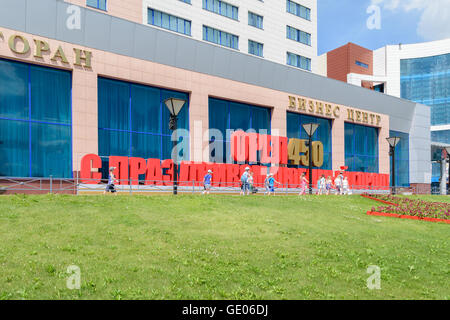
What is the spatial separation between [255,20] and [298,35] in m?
6.97

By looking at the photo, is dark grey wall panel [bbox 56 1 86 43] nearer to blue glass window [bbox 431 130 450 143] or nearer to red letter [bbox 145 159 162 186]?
red letter [bbox 145 159 162 186]

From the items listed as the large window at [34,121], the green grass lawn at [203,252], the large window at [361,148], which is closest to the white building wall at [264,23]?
the large window at [361,148]

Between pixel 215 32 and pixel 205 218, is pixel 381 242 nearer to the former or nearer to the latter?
pixel 205 218

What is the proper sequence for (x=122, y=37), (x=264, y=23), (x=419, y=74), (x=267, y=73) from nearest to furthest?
(x=122, y=37) < (x=267, y=73) < (x=264, y=23) < (x=419, y=74)

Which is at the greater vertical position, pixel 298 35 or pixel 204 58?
pixel 298 35

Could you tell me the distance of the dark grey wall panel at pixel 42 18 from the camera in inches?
828

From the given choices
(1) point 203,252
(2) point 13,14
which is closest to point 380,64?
(2) point 13,14

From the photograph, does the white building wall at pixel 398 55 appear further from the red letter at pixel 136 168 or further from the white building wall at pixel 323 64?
the red letter at pixel 136 168

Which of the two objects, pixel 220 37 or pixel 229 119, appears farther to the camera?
pixel 220 37

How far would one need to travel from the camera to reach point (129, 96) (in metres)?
25.3

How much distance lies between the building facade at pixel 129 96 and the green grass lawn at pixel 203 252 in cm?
850

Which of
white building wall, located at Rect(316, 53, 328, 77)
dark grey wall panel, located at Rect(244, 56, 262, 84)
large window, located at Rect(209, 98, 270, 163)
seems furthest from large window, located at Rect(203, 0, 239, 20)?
white building wall, located at Rect(316, 53, 328, 77)

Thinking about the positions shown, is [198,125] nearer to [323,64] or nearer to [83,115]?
[83,115]
